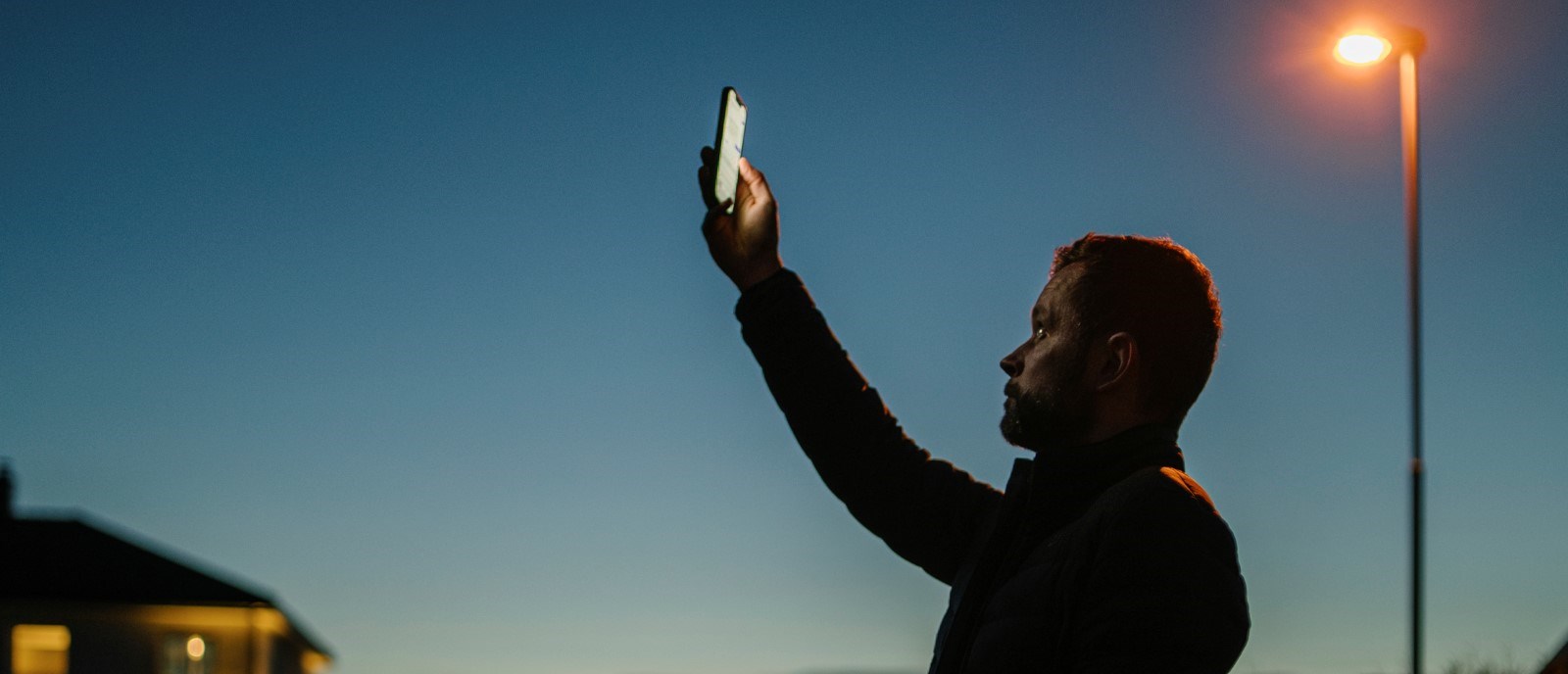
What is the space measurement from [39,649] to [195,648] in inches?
139

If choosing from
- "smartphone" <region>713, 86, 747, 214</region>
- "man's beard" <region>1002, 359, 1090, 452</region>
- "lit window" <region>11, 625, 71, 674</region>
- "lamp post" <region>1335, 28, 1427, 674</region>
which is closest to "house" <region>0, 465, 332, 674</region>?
"lit window" <region>11, 625, 71, 674</region>

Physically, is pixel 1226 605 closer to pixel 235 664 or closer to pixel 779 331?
pixel 779 331

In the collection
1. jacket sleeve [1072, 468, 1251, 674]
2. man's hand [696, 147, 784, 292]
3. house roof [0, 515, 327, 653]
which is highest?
house roof [0, 515, 327, 653]

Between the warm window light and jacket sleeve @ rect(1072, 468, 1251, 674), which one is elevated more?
the warm window light

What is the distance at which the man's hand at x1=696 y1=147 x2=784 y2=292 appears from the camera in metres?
3.36

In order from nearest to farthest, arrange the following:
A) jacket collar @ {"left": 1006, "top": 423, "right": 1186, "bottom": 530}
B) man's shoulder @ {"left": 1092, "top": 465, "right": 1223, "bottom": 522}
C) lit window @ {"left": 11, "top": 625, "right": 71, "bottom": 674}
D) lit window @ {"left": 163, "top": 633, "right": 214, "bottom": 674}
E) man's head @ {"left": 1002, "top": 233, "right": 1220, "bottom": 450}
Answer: man's shoulder @ {"left": 1092, "top": 465, "right": 1223, "bottom": 522}, jacket collar @ {"left": 1006, "top": 423, "right": 1186, "bottom": 530}, man's head @ {"left": 1002, "top": 233, "right": 1220, "bottom": 450}, lit window @ {"left": 11, "top": 625, "right": 71, "bottom": 674}, lit window @ {"left": 163, "top": 633, "right": 214, "bottom": 674}

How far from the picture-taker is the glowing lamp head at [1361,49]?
12156mm

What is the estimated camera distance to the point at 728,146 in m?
3.43

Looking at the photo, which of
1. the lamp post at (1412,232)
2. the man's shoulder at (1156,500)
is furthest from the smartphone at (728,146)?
the lamp post at (1412,232)

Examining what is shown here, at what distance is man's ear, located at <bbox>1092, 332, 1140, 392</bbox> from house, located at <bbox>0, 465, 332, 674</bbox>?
3952cm


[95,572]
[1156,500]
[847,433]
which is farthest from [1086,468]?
[95,572]

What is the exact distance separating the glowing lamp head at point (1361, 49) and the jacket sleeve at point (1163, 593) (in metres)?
10.6

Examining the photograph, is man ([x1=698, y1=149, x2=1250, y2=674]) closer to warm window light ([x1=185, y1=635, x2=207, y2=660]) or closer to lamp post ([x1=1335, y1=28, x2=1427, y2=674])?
lamp post ([x1=1335, y1=28, x2=1427, y2=674])

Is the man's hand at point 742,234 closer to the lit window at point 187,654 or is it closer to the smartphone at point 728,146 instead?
the smartphone at point 728,146
